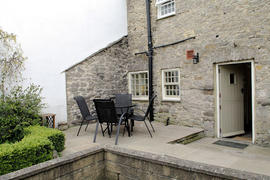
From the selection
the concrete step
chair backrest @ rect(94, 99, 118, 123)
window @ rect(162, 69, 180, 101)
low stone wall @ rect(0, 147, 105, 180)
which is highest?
window @ rect(162, 69, 180, 101)

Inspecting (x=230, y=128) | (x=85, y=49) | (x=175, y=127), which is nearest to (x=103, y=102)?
(x=175, y=127)

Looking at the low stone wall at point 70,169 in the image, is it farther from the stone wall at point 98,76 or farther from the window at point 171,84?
the window at point 171,84

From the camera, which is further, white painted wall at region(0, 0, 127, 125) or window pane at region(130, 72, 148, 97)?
window pane at region(130, 72, 148, 97)

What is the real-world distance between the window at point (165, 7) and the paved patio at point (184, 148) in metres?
3.95

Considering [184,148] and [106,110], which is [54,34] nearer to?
[106,110]

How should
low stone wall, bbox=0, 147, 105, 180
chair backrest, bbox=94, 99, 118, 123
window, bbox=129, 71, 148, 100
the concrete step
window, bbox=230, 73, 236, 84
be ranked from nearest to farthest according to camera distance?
1. low stone wall, bbox=0, 147, 105, 180
2. chair backrest, bbox=94, 99, 118, 123
3. the concrete step
4. window, bbox=230, 73, 236, 84
5. window, bbox=129, 71, 148, 100

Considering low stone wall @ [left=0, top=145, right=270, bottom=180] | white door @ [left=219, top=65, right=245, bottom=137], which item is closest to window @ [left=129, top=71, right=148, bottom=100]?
white door @ [left=219, top=65, right=245, bottom=137]

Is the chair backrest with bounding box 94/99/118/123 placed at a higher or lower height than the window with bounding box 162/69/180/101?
lower

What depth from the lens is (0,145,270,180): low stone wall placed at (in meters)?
2.46

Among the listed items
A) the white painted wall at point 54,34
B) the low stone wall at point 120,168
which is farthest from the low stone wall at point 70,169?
the white painted wall at point 54,34

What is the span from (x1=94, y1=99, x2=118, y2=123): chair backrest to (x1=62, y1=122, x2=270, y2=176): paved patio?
53 centimetres

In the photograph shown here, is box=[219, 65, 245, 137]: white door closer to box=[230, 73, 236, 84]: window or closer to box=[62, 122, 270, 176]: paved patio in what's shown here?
box=[230, 73, 236, 84]: window

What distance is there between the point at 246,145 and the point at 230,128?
1.01 metres

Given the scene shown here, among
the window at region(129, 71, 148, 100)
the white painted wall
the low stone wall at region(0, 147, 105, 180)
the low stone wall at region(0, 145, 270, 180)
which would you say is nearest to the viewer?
the low stone wall at region(0, 145, 270, 180)
